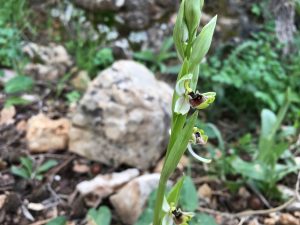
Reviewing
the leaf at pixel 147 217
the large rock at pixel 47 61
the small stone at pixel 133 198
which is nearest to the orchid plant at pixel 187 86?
the leaf at pixel 147 217

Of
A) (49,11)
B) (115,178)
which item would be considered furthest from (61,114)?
(49,11)

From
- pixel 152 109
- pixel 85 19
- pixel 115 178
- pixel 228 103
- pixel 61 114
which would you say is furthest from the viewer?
pixel 85 19

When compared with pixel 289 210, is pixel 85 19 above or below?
above

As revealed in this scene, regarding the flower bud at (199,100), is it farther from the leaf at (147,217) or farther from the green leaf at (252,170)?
the green leaf at (252,170)

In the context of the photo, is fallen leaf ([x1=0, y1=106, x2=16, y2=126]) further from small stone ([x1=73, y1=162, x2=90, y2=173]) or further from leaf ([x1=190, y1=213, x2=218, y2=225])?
leaf ([x1=190, y1=213, x2=218, y2=225])

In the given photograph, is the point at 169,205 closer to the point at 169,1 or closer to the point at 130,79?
the point at 130,79

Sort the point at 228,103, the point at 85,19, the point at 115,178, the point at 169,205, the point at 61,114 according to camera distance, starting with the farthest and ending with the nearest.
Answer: the point at 85,19, the point at 228,103, the point at 61,114, the point at 115,178, the point at 169,205

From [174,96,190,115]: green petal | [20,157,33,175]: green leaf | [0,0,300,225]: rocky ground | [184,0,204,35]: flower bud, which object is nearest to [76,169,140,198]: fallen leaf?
[0,0,300,225]: rocky ground
